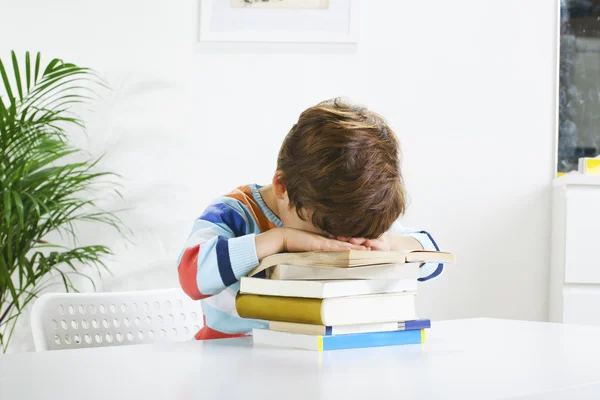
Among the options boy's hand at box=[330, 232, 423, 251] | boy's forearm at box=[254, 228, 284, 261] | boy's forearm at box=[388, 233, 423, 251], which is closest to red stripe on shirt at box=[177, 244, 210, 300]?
boy's forearm at box=[254, 228, 284, 261]

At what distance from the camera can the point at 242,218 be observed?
4.15 ft

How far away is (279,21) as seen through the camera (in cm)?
283

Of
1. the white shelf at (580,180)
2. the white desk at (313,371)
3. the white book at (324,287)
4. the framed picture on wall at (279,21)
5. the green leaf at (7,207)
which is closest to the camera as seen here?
the white desk at (313,371)

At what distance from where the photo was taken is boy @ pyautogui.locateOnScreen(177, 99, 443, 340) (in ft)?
3.35

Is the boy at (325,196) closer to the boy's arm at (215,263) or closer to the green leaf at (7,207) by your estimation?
the boy's arm at (215,263)

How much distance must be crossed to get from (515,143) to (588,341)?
1997 millimetres

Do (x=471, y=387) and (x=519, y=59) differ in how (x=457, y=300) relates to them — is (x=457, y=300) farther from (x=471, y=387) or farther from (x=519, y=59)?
(x=471, y=387)

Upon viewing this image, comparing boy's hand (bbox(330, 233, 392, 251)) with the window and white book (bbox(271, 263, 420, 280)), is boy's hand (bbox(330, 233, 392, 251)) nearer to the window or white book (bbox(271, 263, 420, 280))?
white book (bbox(271, 263, 420, 280))

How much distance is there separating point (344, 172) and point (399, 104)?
191 centimetres

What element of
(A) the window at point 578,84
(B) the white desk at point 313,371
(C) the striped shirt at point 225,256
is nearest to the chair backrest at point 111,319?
(C) the striped shirt at point 225,256

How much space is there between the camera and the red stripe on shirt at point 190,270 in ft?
3.51

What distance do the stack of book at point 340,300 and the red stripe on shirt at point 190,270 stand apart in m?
0.14

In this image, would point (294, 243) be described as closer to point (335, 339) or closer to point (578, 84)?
point (335, 339)

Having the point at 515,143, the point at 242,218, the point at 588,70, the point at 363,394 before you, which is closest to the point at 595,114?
the point at 588,70
